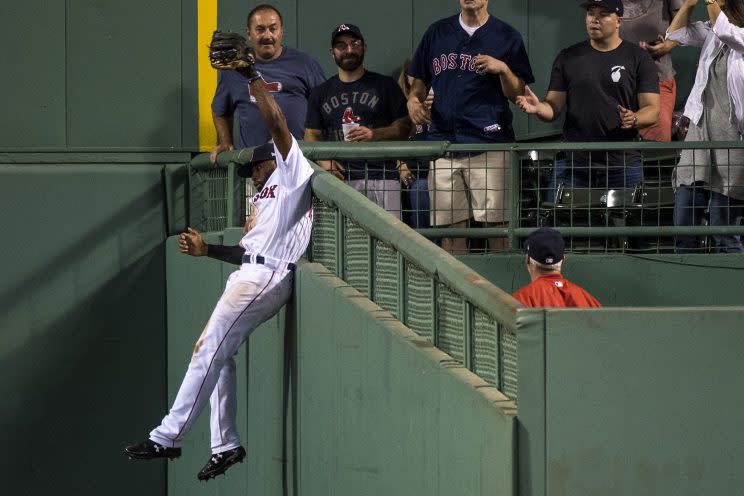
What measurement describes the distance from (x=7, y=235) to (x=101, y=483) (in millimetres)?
2236

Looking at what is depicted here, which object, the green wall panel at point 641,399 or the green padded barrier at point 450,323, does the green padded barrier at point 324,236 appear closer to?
the green padded barrier at point 450,323

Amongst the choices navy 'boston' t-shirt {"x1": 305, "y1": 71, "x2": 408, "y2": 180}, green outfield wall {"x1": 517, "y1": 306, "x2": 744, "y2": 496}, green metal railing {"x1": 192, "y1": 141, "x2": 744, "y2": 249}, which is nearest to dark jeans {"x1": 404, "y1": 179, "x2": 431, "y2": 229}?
green metal railing {"x1": 192, "y1": 141, "x2": 744, "y2": 249}

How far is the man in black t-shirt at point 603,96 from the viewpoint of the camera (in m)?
8.56

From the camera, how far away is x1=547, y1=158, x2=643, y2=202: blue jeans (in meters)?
8.48

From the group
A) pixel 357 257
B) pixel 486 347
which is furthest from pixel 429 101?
pixel 486 347

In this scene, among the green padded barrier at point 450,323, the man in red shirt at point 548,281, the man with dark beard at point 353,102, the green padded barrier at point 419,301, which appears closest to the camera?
the green padded barrier at point 450,323

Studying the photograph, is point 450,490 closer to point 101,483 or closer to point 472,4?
point 472,4

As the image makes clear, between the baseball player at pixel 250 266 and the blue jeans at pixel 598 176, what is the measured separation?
1944mm

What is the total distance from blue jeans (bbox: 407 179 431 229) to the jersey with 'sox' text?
4.47 feet

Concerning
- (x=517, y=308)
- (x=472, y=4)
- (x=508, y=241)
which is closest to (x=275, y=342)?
(x=508, y=241)

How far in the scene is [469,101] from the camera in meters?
8.94

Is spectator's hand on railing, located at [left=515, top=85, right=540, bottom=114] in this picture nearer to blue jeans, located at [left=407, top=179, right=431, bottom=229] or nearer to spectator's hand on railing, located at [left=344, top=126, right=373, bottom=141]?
blue jeans, located at [left=407, top=179, right=431, bottom=229]

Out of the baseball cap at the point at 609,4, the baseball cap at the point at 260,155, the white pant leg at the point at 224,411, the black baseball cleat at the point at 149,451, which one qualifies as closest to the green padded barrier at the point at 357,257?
the baseball cap at the point at 260,155

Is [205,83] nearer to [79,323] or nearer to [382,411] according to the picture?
[79,323]
